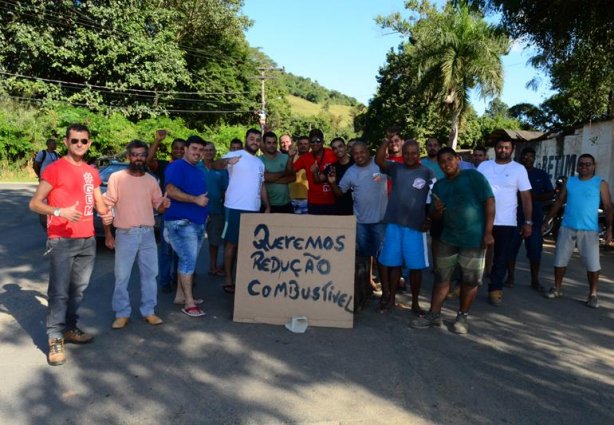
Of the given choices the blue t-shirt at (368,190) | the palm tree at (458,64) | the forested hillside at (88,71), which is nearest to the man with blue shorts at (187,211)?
the blue t-shirt at (368,190)

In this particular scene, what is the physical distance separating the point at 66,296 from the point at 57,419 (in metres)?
1.28

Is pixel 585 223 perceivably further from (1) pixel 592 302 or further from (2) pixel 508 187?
(2) pixel 508 187

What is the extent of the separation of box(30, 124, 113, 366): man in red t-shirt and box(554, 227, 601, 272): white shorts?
5.63 meters

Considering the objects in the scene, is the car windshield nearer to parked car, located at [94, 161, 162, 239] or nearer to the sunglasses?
parked car, located at [94, 161, 162, 239]

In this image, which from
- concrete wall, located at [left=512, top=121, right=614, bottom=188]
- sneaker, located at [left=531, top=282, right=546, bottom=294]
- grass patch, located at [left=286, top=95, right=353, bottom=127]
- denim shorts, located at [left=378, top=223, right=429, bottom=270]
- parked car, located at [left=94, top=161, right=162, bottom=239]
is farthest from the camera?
grass patch, located at [left=286, top=95, right=353, bottom=127]

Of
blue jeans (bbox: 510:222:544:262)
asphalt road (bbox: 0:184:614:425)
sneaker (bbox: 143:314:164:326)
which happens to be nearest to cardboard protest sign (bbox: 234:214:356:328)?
asphalt road (bbox: 0:184:614:425)

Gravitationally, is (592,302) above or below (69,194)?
below

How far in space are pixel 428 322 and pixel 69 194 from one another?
12.0ft

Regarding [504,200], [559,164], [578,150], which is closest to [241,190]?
[504,200]

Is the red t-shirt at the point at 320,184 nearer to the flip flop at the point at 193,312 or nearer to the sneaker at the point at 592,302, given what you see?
the flip flop at the point at 193,312

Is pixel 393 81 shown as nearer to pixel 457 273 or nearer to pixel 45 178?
pixel 457 273

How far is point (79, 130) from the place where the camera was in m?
4.35

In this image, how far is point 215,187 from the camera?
7.08m

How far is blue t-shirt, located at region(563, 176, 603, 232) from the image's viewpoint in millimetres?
6363
